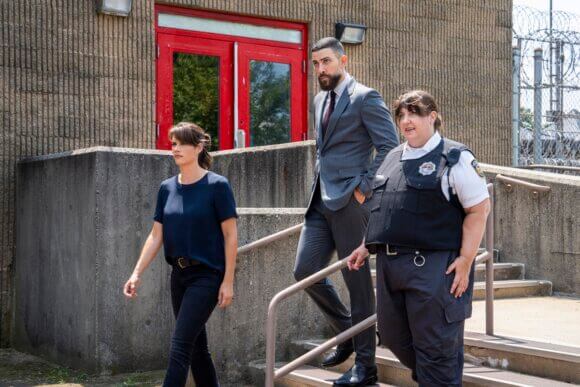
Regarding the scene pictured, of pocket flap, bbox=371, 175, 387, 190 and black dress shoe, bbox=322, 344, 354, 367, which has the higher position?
pocket flap, bbox=371, 175, 387, 190

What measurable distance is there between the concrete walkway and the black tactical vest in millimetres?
1890

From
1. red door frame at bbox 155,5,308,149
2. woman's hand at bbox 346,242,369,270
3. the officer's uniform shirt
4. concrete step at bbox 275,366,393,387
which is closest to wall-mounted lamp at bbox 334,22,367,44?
red door frame at bbox 155,5,308,149

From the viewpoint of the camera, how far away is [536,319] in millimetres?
7094

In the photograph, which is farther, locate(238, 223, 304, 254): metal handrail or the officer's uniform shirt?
locate(238, 223, 304, 254): metal handrail

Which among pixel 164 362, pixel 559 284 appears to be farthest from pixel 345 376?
pixel 559 284

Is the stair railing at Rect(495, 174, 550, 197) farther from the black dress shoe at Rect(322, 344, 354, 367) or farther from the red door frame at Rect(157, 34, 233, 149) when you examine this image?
the black dress shoe at Rect(322, 344, 354, 367)

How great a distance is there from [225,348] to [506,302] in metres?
2.55

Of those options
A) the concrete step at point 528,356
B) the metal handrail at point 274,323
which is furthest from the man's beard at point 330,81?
the concrete step at point 528,356

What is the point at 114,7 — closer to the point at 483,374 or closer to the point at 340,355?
the point at 340,355

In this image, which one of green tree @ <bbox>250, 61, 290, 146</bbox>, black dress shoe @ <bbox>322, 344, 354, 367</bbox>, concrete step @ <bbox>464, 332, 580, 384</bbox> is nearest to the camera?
concrete step @ <bbox>464, 332, 580, 384</bbox>

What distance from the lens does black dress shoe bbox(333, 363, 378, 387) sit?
5574 millimetres

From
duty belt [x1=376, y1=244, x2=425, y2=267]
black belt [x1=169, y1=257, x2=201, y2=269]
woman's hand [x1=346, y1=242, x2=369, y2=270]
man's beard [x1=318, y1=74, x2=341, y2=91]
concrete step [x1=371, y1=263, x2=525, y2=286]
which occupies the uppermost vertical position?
man's beard [x1=318, y1=74, x2=341, y2=91]

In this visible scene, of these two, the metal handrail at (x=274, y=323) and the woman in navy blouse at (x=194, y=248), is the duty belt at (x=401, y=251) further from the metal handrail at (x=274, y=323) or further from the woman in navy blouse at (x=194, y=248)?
the woman in navy blouse at (x=194, y=248)

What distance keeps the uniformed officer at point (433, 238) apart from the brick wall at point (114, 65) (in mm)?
5400
